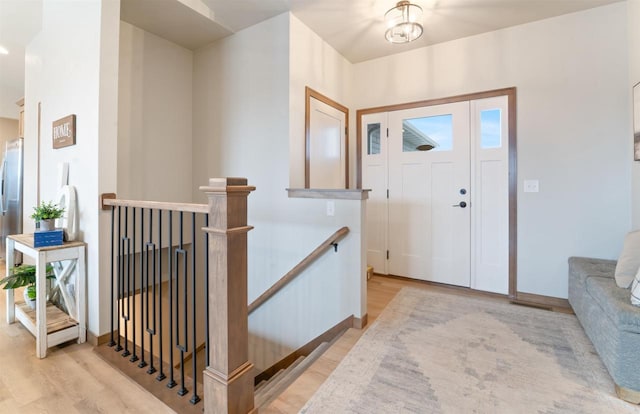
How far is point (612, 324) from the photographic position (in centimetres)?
163

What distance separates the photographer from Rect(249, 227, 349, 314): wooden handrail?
2.41 m

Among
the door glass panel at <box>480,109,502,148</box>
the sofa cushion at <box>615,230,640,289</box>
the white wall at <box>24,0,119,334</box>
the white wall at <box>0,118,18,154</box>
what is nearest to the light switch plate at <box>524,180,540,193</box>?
the door glass panel at <box>480,109,502,148</box>

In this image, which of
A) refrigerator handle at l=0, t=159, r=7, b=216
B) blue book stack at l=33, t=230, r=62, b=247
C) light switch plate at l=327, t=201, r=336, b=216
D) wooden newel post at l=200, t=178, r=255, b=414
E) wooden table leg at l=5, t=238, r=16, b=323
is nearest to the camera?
wooden newel post at l=200, t=178, r=255, b=414

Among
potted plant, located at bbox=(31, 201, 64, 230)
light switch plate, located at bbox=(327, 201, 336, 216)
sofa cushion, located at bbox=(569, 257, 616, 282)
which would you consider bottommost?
sofa cushion, located at bbox=(569, 257, 616, 282)

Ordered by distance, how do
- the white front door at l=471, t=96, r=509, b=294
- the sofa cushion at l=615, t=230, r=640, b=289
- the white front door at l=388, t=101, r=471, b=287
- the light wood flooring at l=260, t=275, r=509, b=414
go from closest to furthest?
the light wood flooring at l=260, t=275, r=509, b=414
the sofa cushion at l=615, t=230, r=640, b=289
the white front door at l=471, t=96, r=509, b=294
the white front door at l=388, t=101, r=471, b=287

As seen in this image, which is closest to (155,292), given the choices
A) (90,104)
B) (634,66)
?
(90,104)

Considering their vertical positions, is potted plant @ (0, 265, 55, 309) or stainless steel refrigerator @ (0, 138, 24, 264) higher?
stainless steel refrigerator @ (0, 138, 24, 264)

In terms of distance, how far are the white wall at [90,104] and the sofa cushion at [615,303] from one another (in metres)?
3.20

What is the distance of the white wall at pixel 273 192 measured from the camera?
2.58 metres

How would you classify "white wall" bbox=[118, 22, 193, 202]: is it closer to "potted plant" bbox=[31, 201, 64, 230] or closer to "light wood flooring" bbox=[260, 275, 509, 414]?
"potted plant" bbox=[31, 201, 64, 230]

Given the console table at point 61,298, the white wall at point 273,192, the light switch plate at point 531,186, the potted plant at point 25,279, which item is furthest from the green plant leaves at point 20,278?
the light switch plate at point 531,186

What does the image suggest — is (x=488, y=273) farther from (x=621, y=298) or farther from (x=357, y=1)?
(x=357, y=1)

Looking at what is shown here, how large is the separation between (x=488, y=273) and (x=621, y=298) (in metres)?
1.47

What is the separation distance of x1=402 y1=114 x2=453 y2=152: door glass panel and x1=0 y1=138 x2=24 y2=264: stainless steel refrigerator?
507 centimetres
